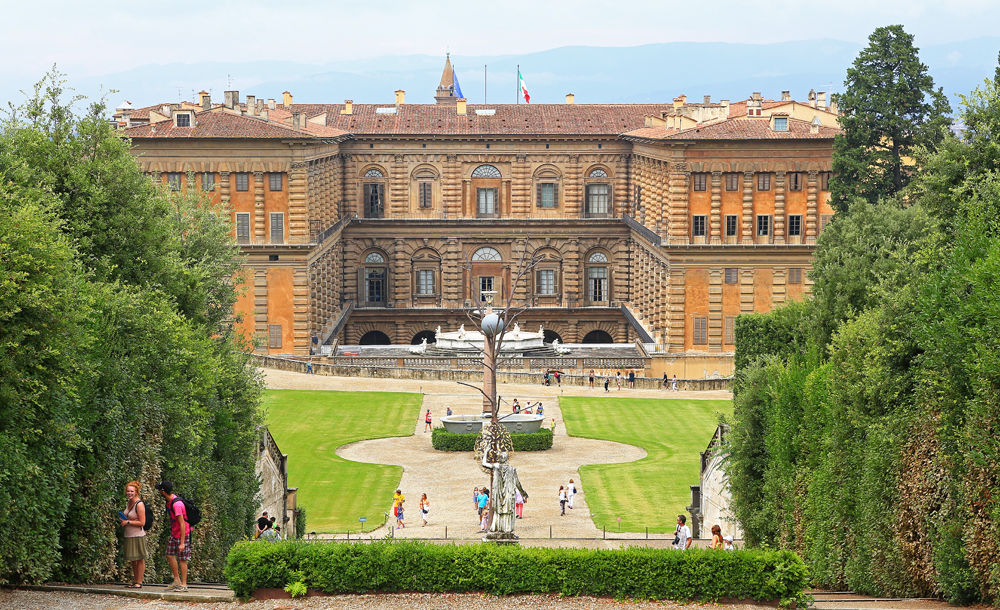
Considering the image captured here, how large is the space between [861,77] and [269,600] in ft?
166

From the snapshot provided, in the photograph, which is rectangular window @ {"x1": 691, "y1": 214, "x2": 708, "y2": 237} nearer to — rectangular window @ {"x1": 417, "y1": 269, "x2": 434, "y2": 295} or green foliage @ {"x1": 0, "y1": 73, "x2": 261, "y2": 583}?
rectangular window @ {"x1": 417, "y1": 269, "x2": 434, "y2": 295}

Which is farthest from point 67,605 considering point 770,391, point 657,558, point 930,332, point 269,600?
point 770,391

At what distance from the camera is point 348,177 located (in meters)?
88.2

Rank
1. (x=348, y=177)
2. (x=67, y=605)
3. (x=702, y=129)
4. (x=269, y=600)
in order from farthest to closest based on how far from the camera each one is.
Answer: (x=348, y=177)
(x=702, y=129)
(x=269, y=600)
(x=67, y=605)

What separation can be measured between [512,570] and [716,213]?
5468 cm

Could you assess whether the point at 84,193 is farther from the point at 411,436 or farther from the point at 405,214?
the point at 405,214

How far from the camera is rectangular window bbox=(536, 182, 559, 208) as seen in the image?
89438 mm

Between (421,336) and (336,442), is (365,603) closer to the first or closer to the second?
(336,442)

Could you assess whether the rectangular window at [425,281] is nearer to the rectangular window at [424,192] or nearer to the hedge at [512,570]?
the rectangular window at [424,192]

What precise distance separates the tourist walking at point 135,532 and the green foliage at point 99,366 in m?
1.07

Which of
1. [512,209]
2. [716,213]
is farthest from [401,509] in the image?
[512,209]

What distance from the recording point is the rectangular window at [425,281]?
8969 cm

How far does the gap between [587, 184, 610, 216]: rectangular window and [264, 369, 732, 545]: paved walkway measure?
24.1 metres

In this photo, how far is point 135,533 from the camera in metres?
21.8
